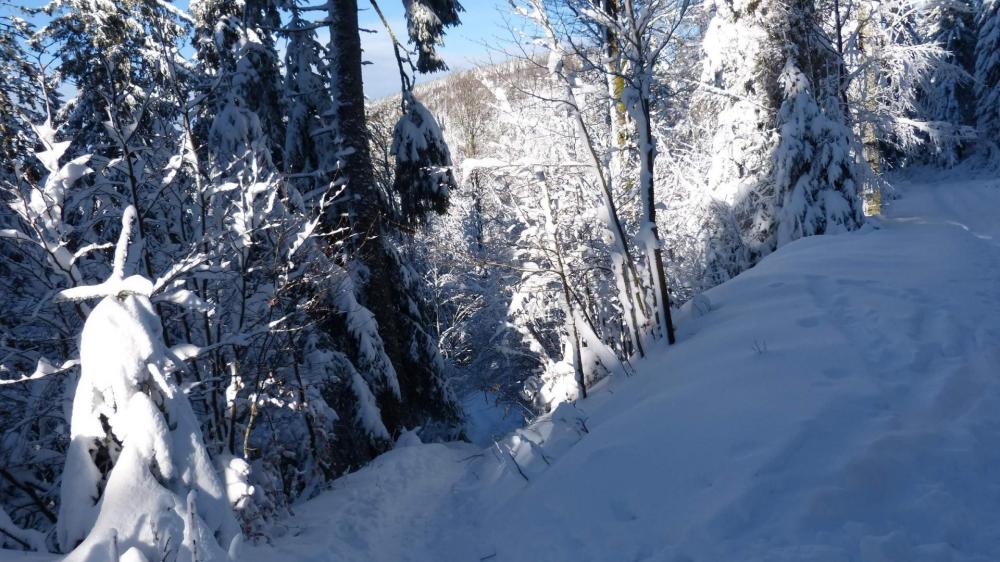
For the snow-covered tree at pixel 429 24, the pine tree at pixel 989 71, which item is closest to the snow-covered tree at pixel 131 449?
the snow-covered tree at pixel 429 24

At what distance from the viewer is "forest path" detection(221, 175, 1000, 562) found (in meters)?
2.87

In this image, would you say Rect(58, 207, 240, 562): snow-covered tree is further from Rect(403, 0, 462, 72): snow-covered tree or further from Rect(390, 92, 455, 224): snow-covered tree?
Rect(403, 0, 462, 72): snow-covered tree

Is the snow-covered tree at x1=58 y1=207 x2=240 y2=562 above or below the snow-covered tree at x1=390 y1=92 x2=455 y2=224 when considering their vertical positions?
below

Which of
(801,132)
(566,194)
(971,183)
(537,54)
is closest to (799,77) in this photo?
(801,132)

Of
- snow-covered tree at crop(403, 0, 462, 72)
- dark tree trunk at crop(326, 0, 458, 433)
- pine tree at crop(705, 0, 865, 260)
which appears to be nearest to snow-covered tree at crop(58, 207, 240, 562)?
dark tree trunk at crop(326, 0, 458, 433)

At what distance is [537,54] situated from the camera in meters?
7.21

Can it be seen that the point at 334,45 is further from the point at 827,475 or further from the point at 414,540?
the point at 827,475

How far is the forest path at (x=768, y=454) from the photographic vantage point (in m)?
2.87

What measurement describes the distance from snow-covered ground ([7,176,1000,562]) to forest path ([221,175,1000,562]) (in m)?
0.01

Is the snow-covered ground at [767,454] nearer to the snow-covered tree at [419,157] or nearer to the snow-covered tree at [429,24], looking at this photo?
the snow-covered tree at [419,157]

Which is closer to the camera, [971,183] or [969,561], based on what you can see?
[969,561]

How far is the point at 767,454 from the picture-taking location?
3342 millimetres

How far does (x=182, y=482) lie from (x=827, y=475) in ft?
11.9

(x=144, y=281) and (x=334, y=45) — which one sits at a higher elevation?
(x=334, y=45)
